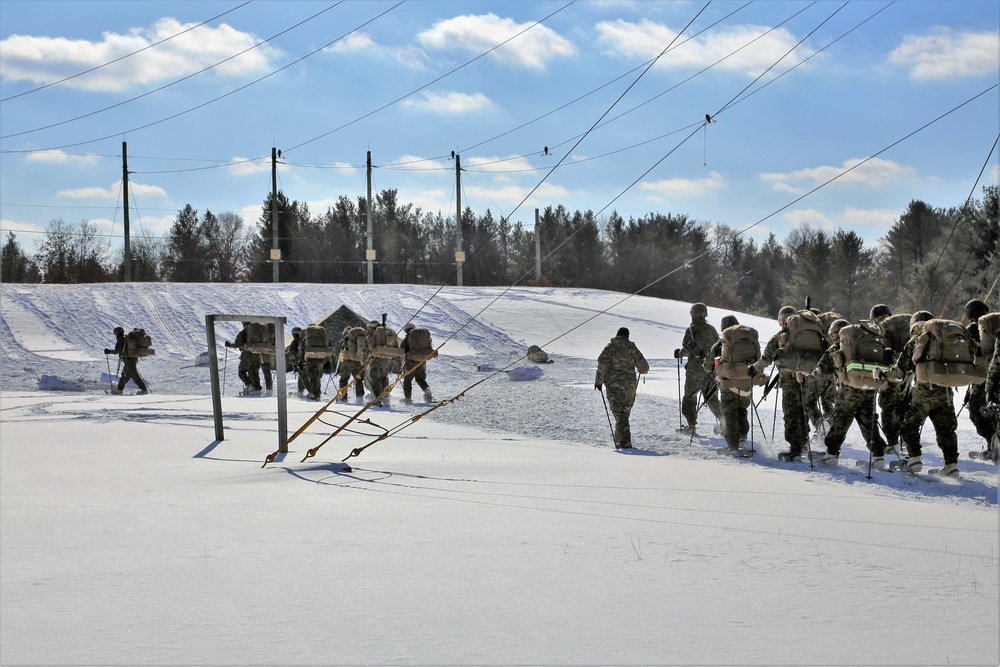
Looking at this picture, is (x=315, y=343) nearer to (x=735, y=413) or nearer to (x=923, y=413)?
(x=735, y=413)

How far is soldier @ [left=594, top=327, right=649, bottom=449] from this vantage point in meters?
13.2

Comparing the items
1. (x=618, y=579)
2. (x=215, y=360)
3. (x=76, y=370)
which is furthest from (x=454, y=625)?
(x=76, y=370)

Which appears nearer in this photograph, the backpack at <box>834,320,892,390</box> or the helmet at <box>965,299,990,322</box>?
the backpack at <box>834,320,892,390</box>

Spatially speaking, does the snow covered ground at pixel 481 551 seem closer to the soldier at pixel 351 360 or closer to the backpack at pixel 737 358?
the backpack at pixel 737 358

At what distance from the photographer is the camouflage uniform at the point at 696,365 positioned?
46.6ft

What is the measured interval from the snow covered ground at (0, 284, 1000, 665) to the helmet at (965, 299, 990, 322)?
5.72 feet

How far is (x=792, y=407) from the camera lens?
39.5 ft

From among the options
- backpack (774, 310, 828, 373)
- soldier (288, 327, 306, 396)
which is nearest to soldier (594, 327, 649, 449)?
backpack (774, 310, 828, 373)

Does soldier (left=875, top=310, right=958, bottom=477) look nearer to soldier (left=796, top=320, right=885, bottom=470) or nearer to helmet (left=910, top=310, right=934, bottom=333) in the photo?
soldier (left=796, top=320, right=885, bottom=470)

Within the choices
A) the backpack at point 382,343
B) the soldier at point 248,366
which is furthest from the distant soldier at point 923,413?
the soldier at point 248,366

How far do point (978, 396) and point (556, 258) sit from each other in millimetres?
58731

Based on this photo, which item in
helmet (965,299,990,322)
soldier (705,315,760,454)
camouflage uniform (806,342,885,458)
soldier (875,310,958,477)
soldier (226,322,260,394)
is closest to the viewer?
soldier (875,310,958,477)

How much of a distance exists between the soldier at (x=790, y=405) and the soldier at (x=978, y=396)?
1.95m

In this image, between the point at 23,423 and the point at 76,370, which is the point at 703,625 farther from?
the point at 76,370
